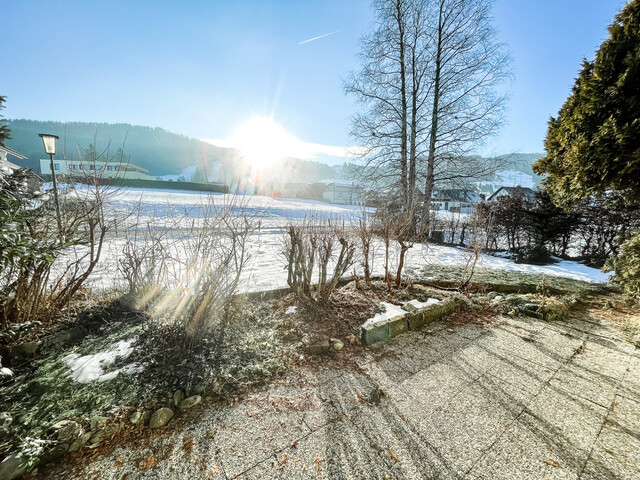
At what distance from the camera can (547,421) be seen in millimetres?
1733

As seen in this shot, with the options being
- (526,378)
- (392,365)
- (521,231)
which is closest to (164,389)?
(392,365)

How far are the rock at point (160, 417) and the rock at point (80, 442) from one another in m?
0.32

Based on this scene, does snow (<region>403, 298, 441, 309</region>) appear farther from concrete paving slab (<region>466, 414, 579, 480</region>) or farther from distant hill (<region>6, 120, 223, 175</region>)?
distant hill (<region>6, 120, 223, 175</region>)

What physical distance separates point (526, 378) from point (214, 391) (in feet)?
8.62

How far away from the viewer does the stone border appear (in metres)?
2.69

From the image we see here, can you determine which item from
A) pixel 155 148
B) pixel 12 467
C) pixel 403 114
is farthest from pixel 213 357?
pixel 155 148

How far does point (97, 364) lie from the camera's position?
2115 mm

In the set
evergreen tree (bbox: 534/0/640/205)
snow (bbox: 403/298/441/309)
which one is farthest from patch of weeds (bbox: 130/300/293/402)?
evergreen tree (bbox: 534/0/640/205)

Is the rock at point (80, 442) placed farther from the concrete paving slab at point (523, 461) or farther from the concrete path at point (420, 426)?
the concrete paving slab at point (523, 461)

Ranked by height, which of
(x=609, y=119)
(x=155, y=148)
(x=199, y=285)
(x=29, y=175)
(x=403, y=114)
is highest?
(x=155, y=148)

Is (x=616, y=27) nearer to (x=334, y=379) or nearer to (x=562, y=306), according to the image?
(x=562, y=306)

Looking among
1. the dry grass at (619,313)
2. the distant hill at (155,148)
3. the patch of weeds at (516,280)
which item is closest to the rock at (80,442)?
the patch of weeds at (516,280)

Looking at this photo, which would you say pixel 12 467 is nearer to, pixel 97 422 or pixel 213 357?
pixel 97 422

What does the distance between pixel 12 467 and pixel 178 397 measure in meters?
0.77
